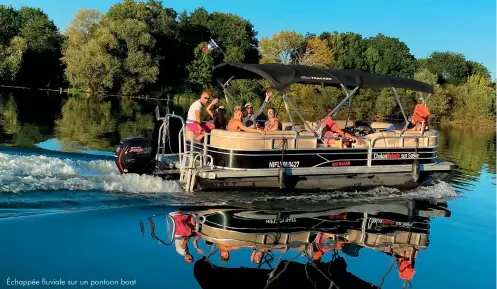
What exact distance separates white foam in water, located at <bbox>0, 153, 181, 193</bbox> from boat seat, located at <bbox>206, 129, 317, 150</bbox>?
1.29 metres

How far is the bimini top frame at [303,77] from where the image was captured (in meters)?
10.7

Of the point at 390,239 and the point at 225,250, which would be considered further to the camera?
the point at 390,239

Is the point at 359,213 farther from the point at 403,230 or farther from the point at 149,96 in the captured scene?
the point at 149,96

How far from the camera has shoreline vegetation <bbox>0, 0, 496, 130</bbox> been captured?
53438 millimetres

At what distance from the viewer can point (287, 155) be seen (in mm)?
11117

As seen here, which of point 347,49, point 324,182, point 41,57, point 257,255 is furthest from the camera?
point 347,49

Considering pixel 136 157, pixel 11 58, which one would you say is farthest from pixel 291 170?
pixel 11 58

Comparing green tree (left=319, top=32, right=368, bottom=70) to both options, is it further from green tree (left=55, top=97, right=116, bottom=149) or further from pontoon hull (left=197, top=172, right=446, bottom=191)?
pontoon hull (left=197, top=172, right=446, bottom=191)

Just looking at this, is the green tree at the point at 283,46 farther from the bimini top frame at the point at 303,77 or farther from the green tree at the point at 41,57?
the bimini top frame at the point at 303,77

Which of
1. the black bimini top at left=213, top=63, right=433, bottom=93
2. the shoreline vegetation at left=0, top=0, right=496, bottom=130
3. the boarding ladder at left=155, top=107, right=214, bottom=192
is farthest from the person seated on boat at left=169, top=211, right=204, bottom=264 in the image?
the shoreline vegetation at left=0, top=0, right=496, bottom=130

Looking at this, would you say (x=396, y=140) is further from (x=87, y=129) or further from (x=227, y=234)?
(x=87, y=129)

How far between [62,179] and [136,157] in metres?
1.54

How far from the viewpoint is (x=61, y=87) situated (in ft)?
204

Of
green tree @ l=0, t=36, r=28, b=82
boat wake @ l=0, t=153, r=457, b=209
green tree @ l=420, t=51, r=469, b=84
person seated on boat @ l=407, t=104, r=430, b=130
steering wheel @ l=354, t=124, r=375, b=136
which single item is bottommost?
boat wake @ l=0, t=153, r=457, b=209
